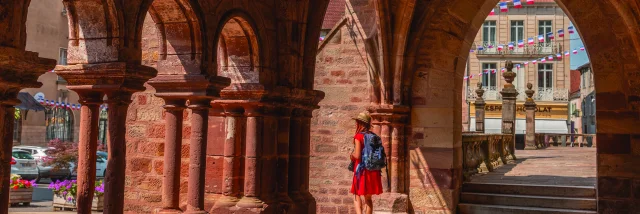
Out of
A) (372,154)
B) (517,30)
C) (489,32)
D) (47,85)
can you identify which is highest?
(517,30)

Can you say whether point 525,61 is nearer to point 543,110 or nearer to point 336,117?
point 543,110

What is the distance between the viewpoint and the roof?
15.1 m

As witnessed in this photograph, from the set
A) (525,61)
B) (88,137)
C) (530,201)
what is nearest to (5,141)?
(88,137)

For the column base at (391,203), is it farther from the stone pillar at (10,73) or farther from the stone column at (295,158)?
the stone pillar at (10,73)

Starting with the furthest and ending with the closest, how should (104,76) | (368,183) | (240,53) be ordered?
(368,183) < (240,53) < (104,76)

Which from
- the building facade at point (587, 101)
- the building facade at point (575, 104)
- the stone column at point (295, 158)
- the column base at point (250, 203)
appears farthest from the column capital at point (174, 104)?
the building facade at point (575, 104)

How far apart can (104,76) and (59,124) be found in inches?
992

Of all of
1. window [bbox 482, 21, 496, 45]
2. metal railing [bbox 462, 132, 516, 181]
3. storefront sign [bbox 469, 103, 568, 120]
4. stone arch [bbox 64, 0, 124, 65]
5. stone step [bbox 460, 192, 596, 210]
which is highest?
window [bbox 482, 21, 496, 45]

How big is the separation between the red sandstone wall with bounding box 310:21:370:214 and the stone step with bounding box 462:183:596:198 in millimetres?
1749

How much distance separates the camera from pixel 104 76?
14.1 feet

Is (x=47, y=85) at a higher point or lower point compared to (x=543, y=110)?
higher

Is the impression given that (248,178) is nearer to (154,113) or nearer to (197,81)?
(197,81)

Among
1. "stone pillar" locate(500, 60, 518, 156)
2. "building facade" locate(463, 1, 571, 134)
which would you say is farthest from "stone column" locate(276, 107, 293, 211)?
"building facade" locate(463, 1, 571, 134)

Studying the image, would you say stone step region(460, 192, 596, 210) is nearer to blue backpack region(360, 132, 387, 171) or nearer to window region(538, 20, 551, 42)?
blue backpack region(360, 132, 387, 171)
